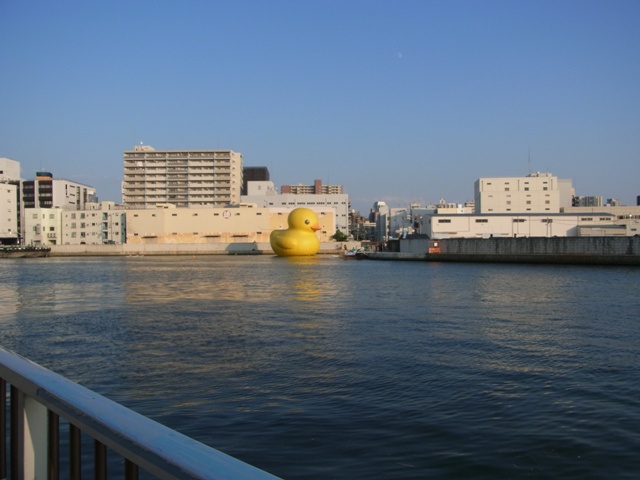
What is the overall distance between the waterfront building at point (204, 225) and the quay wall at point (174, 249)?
1.51 meters

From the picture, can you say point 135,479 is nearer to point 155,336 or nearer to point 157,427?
point 157,427

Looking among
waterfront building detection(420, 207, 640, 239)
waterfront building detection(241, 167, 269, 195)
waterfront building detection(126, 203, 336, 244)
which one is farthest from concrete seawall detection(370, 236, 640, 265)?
waterfront building detection(241, 167, 269, 195)

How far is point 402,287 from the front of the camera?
2592 centimetres

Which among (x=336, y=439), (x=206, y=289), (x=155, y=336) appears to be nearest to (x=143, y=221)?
(x=206, y=289)

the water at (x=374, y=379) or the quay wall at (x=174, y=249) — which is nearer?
the water at (x=374, y=379)

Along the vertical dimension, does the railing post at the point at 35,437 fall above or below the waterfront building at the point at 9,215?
below

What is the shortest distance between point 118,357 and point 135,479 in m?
9.00

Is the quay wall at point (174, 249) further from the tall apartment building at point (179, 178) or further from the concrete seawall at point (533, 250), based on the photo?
the tall apartment building at point (179, 178)

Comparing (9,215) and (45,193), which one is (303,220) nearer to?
(9,215)

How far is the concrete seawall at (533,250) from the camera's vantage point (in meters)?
46.3

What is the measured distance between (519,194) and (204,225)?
5118 centimetres

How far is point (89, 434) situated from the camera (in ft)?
5.52

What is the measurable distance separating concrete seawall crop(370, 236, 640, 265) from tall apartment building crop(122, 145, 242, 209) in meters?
53.9

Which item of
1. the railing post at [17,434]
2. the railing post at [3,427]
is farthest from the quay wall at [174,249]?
the railing post at [17,434]
